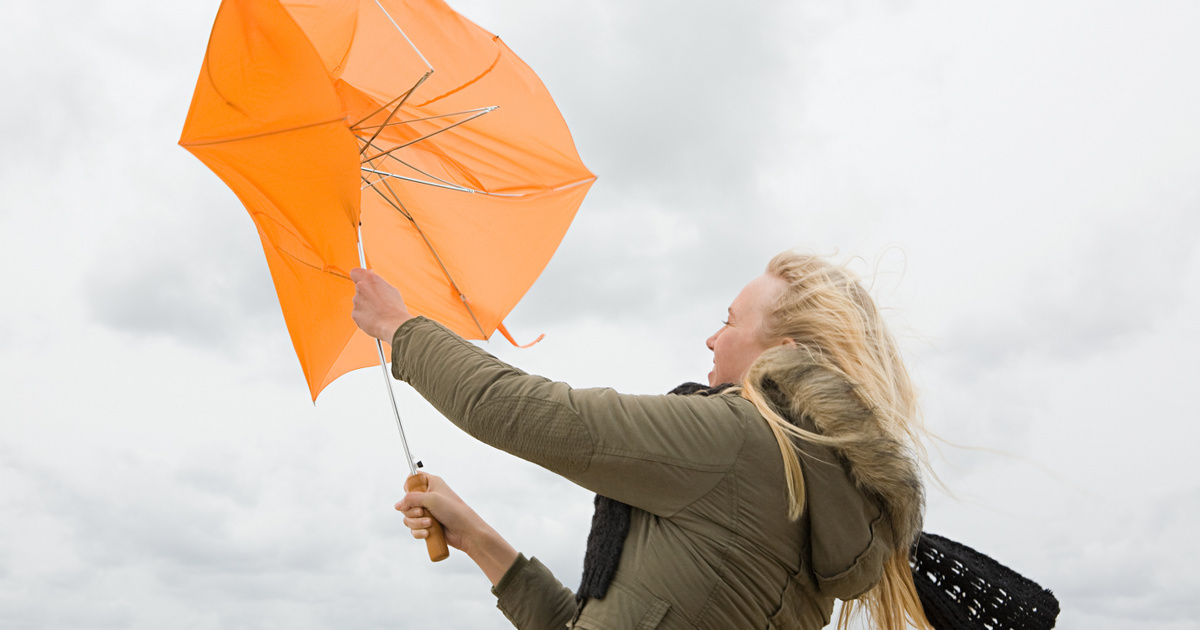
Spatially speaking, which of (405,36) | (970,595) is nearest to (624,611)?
(970,595)

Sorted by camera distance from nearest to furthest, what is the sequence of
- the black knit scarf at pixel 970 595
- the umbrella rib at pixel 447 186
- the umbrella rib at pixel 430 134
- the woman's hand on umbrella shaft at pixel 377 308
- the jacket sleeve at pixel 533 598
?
1. the woman's hand on umbrella shaft at pixel 377 308
2. the black knit scarf at pixel 970 595
3. the jacket sleeve at pixel 533 598
4. the umbrella rib at pixel 430 134
5. the umbrella rib at pixel 447 186

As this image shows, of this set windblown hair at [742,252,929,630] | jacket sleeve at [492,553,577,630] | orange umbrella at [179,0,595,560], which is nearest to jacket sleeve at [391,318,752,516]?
windblown hair at [742,252,929,630]

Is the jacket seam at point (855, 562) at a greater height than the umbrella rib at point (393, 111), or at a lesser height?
lesser

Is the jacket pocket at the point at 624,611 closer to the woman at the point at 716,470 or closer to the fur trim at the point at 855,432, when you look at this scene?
the woman at the point at 716,470

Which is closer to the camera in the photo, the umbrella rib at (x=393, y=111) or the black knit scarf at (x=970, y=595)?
the black knit scarf at (x=970, y=595)

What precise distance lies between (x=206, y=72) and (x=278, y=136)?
30cm

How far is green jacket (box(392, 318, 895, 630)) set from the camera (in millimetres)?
2154

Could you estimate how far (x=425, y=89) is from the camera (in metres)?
3.45

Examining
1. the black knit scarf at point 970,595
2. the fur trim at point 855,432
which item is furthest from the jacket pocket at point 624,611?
the black knit scarf at point 970,595

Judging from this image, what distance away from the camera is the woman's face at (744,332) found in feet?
9.50

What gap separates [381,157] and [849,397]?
2.20 m

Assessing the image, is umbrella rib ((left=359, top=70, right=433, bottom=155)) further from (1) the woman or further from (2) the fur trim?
(2) the fur trim

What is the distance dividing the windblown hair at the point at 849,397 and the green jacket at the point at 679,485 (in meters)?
0.05

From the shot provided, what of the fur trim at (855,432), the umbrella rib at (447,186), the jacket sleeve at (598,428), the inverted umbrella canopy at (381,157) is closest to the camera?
the jacket sleeve at (598,428)
